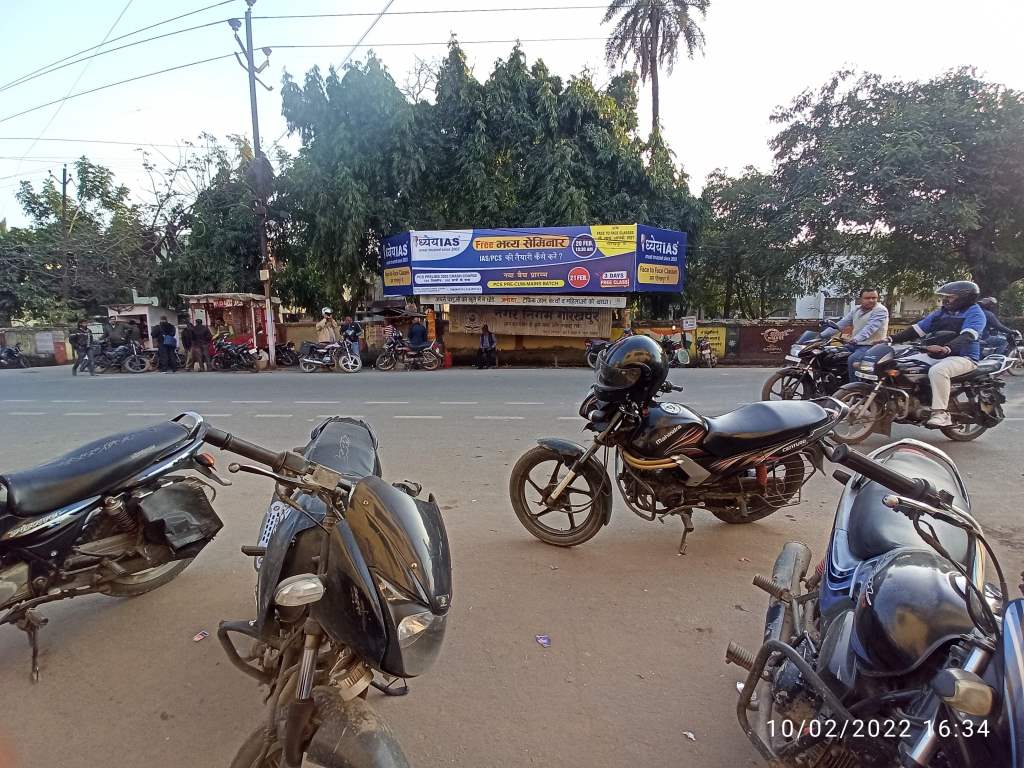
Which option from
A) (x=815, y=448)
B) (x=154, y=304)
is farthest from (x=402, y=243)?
(x=815, y=448)

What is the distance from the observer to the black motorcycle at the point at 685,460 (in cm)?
305

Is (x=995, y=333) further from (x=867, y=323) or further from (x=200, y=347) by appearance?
(x=200, y=347)

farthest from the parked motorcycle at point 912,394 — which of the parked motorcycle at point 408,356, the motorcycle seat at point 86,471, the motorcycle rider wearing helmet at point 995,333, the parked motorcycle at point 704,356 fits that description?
the parked motorcycle at point 408,356

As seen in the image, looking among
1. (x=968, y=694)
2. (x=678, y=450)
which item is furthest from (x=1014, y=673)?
(x=678, y=450)

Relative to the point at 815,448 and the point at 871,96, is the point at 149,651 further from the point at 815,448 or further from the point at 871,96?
the point at 871,96

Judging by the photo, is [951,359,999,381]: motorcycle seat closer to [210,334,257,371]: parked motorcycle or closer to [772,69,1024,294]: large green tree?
[772,69,1024,294]: large green tree

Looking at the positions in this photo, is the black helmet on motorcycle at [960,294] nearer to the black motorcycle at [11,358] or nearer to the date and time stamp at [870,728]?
the date and time stamp at [870,728]

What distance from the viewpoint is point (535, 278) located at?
1578 cm

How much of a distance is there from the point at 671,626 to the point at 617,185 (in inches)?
686

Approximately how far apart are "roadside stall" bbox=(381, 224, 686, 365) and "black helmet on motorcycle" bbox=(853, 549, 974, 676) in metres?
14.7

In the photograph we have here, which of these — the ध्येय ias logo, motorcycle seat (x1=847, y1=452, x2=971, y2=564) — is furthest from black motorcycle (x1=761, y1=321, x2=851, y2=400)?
the ध्येय ias logo

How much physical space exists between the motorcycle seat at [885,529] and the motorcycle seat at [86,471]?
278 cm

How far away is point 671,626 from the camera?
2611mm

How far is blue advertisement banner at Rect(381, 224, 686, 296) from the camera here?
610 inches
